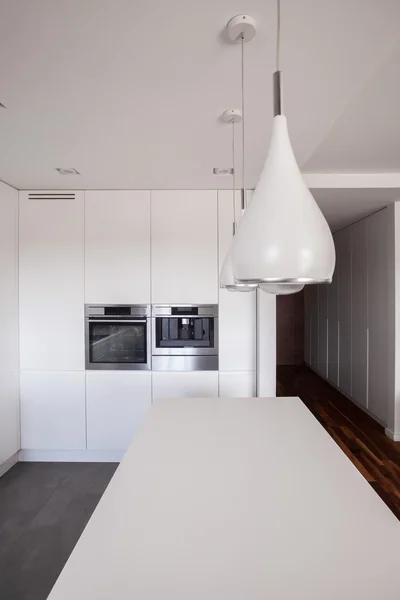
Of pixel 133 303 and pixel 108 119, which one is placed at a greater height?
pixel 108 119

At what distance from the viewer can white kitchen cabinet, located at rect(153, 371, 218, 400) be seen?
2.99 m

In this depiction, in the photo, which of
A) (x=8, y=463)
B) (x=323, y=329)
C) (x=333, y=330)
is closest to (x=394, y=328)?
(x=333, y=330)

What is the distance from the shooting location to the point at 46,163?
2441mm

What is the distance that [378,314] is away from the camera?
12.4 feet

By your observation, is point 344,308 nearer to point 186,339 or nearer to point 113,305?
point 186,339

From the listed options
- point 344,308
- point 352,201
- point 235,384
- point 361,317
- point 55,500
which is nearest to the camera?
point 55,500

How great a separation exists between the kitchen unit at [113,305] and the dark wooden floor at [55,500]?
28 cm

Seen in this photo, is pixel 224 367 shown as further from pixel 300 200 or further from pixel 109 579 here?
pixel 300 200

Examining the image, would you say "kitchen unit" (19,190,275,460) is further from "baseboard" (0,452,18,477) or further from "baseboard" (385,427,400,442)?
"baseboard" (385,427,400,442)

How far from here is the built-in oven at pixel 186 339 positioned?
2992 millimetres

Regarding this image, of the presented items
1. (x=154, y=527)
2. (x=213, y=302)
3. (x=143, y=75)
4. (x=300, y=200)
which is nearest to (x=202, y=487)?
(x=154, y=527)

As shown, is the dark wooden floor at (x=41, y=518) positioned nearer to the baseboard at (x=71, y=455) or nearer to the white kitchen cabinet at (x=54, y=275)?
the baseboard at (x=71, y=455)

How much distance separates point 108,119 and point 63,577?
6.40 feet

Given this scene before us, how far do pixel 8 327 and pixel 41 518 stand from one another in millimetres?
1536
